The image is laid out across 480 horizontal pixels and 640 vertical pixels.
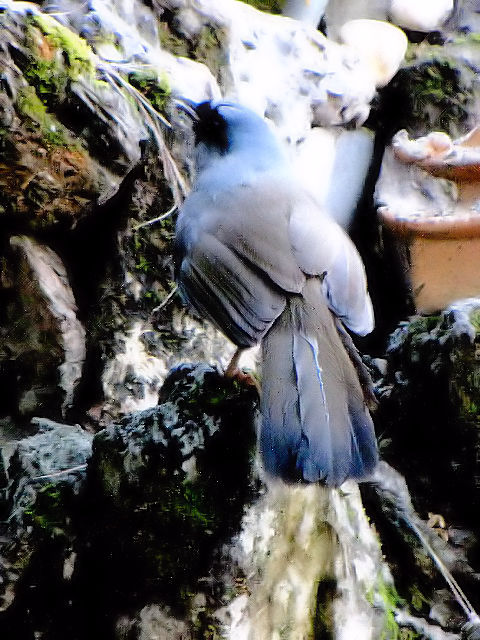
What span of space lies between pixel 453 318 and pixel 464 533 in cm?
70

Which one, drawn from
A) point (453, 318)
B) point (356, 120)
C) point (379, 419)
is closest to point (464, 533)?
point (379, 419)

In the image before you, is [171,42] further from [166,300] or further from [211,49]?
[166,300]

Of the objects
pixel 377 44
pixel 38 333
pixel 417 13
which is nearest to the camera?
pixel 38 333

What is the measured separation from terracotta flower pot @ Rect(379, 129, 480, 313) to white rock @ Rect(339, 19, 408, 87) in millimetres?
813

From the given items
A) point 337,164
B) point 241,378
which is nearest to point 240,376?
point 241,378

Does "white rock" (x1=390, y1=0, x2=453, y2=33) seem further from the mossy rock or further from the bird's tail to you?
the mossy rock

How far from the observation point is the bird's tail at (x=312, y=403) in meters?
1.19

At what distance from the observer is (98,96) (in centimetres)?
196

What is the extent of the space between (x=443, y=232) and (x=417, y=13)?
5.28 ft

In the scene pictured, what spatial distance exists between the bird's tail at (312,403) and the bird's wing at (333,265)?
0.04m

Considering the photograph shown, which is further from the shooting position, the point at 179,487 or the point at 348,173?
the point at 348,173

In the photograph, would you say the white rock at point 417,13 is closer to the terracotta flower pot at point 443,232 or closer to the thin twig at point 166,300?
the terracotta flower pot at point 443,232

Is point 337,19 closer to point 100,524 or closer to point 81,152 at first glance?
point 81,152

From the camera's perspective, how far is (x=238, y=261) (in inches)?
56.9
